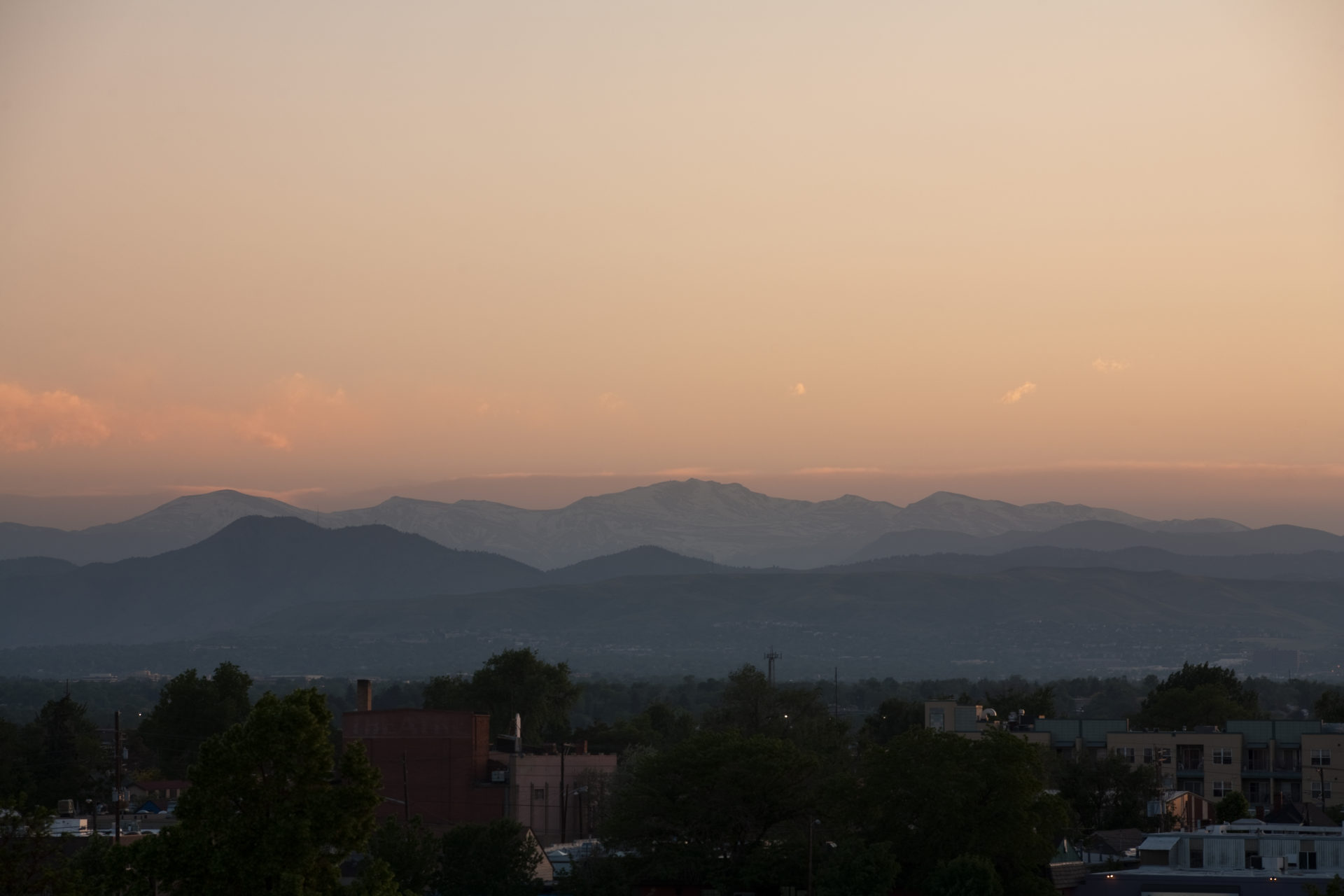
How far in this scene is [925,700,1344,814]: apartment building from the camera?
117m

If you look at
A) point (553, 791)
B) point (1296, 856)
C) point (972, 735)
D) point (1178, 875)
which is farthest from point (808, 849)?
point (972, 735)

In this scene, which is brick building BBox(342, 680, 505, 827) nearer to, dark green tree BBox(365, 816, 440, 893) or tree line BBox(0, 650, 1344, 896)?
tree line BBox(0, 650, 1344, 896)

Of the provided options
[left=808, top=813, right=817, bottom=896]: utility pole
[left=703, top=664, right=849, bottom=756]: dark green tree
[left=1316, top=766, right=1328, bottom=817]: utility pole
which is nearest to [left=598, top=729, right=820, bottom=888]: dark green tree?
[left=808, top=813, right=817, bottom=896]: utility pole

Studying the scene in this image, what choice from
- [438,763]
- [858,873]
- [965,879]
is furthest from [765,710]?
[965,879]

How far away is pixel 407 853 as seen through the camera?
69.1m

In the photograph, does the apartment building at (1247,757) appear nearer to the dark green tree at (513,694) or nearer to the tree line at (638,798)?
the tree line at (638,798)

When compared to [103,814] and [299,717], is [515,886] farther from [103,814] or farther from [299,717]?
[103,814]

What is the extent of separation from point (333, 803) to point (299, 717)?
2.17 metres

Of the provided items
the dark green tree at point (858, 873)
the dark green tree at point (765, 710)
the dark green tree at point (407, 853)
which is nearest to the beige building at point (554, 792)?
the dark green tree at point (765, 710)

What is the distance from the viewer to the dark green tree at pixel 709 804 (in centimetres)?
7550

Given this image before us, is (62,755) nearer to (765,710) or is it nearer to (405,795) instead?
(405,795)

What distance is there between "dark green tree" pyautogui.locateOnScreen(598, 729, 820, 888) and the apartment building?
43.4 m

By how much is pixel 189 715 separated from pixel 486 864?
7209cm

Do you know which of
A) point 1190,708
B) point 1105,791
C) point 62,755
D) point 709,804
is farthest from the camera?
point 1190,708
